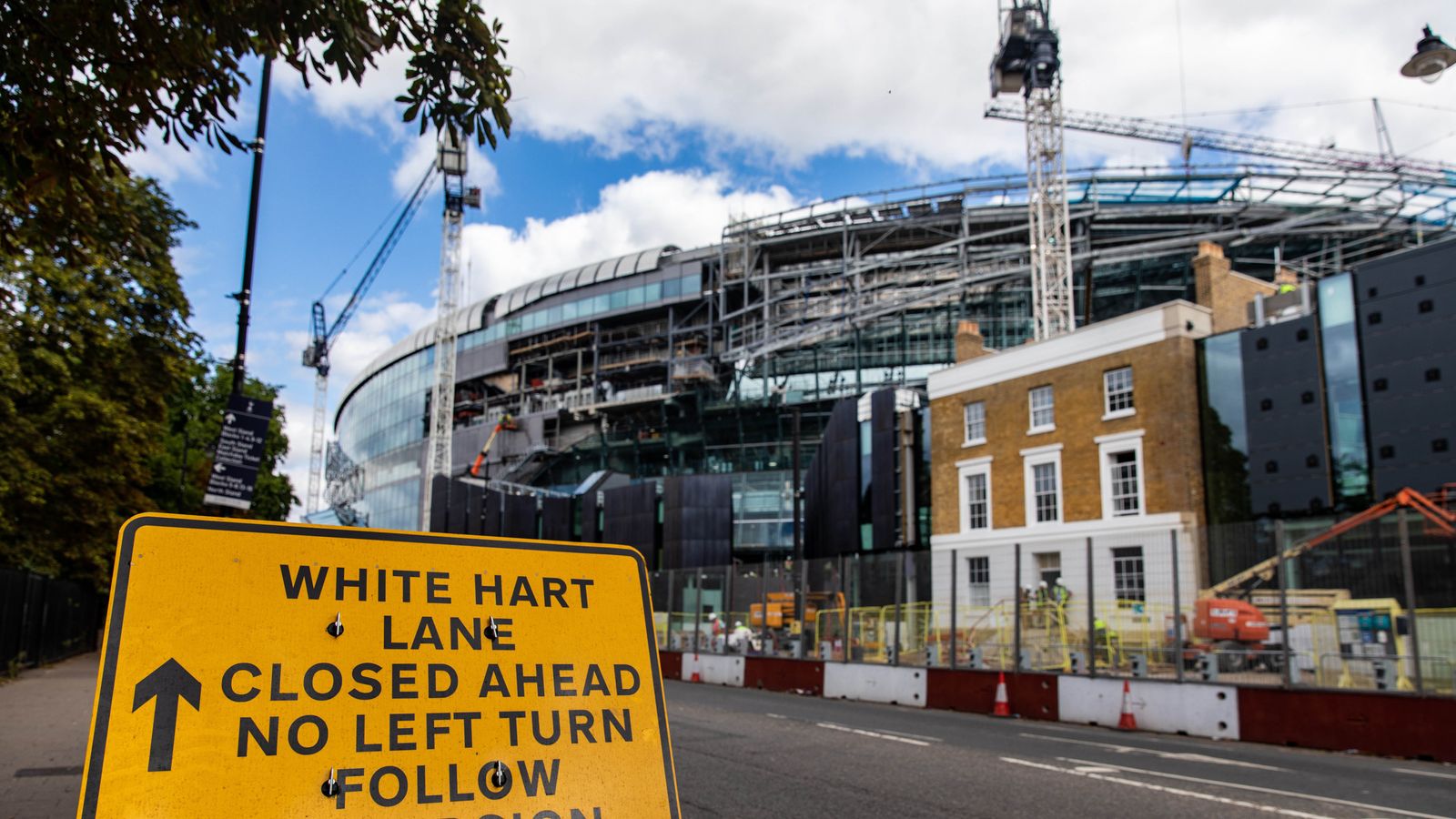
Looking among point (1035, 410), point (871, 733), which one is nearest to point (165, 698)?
point (871, 733)

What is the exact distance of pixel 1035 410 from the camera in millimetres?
31266

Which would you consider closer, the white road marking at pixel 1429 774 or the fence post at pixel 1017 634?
the white road marking at pixel 1429 774

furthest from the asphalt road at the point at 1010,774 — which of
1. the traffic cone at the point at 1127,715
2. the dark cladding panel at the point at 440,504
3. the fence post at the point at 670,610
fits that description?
the dark cladding panel at the point at 440,504

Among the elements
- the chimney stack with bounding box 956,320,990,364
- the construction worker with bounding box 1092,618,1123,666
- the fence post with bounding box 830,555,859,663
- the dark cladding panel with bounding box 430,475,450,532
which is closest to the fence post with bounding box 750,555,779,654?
the fence post with bounding box 830,555,859,663

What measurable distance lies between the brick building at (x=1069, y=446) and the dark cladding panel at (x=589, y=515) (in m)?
24.4

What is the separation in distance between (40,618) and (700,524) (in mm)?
28495

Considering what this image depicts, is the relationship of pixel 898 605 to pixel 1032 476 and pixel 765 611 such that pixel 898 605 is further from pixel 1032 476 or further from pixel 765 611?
pixel 1032 476

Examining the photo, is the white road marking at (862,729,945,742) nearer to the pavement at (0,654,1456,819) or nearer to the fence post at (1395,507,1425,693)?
the pavement at (0,654,1456,819)

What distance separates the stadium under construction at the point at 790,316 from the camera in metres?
55.8

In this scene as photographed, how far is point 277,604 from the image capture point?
112 inches

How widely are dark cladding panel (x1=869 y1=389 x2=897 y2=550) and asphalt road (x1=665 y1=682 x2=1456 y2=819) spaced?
23.2m

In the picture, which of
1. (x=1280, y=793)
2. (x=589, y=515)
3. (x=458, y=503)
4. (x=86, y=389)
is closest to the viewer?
(x=1280, y=793)

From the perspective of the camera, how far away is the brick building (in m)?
27.7

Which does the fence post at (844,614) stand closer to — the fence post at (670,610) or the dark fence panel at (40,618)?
the fence post at (670,610)
